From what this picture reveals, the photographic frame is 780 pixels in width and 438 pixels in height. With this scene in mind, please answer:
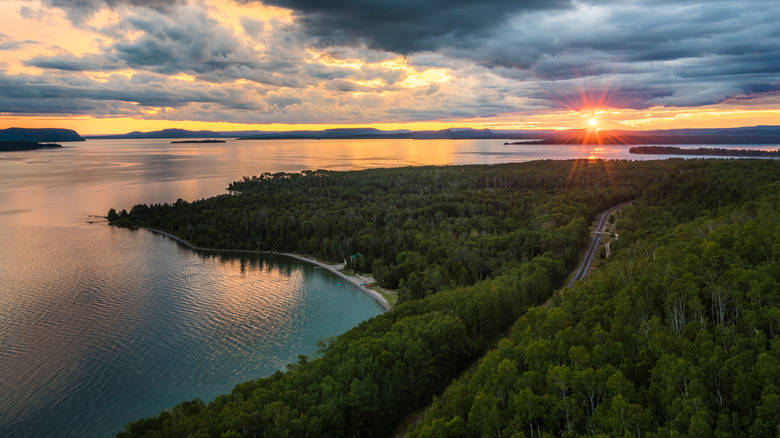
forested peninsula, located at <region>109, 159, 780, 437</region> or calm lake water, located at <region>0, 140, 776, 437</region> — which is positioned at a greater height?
forested peninsula, located at <region>109, 159, 780, 437</region>

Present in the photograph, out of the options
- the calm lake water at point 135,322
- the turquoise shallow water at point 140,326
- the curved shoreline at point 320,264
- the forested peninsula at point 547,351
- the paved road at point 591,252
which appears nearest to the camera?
the forested peninsula at point 547,351

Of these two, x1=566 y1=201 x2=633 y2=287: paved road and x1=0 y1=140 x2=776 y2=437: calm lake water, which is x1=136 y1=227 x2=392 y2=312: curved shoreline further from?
x1=566 y1=201 x2=633 y2=287: paved road

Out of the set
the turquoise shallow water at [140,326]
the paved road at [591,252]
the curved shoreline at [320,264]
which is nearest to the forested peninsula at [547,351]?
the paved road at [591,252]

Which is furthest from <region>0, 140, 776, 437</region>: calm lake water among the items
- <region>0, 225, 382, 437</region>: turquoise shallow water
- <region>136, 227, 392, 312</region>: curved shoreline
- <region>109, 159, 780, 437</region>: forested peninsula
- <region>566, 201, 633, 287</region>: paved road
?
<region>566, 201, 633, 287</region>: paved road

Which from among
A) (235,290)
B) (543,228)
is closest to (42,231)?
(235,290)

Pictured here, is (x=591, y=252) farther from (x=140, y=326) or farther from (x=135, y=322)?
(x=135, y=322)

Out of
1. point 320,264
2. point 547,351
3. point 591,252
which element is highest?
point 547,351

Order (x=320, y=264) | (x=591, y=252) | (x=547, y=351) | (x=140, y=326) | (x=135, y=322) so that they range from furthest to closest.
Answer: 1. (x=320, y=264)
2. (x=591, y=252)
3. (x=135, y=322)
4. (x=140, y=326)
5. (x=547, y=351)

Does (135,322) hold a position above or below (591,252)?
below

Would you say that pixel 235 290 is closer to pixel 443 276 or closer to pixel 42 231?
pixel 443 276

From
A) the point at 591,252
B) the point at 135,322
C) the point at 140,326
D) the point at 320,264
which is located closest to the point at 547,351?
the point at 140,326

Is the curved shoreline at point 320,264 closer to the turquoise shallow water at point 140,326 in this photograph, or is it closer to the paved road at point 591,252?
the turquoise shallow water at point 140,326
